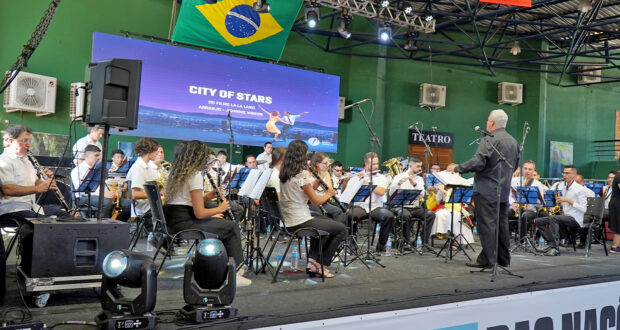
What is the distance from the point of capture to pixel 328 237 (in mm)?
5027

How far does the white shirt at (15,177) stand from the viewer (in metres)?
4.53

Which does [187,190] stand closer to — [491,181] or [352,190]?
[352,190]

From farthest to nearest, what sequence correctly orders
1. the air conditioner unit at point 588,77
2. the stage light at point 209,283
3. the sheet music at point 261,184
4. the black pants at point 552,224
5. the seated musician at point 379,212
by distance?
the air conditioner unit at point 588,77 → the black pants at point 552,224 → the seated musician at point 379,212 → the sheet music at point 261,184 → the stage light at point 209,283

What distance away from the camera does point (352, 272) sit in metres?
5.37

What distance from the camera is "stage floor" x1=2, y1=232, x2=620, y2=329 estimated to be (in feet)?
10.6

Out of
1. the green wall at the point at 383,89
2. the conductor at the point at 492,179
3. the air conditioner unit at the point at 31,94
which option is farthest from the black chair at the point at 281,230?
the green wall at the point at 383,89

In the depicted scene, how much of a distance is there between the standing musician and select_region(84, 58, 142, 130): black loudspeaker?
43.2 inches

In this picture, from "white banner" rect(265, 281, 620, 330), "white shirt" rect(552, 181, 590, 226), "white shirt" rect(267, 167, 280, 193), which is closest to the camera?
"white banner" rect(265, 281, 620, 330)

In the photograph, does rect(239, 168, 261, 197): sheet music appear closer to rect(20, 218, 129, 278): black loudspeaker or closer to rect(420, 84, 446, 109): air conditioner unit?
rect(20, 218, 129, 278): black loudspeaker

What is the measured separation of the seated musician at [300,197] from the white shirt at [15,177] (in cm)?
228

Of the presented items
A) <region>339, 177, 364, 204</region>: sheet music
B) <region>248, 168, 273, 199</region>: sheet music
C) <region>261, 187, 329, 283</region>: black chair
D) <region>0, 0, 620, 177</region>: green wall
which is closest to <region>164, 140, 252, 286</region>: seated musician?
<region>248, 168, 273, 199</region>: sheet music

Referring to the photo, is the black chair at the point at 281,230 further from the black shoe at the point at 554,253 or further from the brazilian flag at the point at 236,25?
the brazilian flag at the point at 236,25

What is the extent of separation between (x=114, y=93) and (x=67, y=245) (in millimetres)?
1156

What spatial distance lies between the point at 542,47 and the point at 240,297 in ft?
51.3
